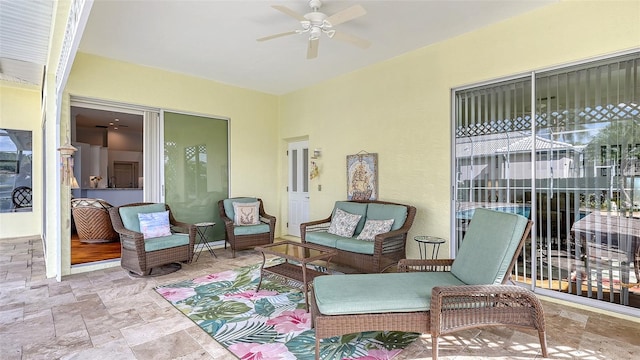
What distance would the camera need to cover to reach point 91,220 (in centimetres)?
597

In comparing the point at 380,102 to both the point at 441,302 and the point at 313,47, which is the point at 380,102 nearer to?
the point at 313,47

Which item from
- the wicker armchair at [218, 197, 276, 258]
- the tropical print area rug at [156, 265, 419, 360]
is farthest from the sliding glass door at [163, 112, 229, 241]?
the tropical print area rug at [156, 265, 419, 360]

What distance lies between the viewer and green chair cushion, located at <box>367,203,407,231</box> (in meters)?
4.28

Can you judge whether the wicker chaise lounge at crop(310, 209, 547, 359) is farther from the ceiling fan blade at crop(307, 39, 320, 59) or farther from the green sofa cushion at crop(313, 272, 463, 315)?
the ceiling fan blade at crop(307, 39, 320, 59)

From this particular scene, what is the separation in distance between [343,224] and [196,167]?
2.90 meters

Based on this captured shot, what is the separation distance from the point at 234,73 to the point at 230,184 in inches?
80.8

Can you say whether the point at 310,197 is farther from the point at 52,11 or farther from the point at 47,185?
the point at 52,11

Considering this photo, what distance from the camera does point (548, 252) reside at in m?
3.41

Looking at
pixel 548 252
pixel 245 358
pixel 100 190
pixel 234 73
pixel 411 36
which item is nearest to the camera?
pixel 245 358

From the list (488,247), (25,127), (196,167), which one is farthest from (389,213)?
(25,127)

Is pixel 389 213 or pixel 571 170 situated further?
pixel 389 213

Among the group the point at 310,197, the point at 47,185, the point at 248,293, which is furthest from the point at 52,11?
the point at 310,197

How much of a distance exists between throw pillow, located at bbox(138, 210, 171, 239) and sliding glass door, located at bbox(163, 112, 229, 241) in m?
0.85

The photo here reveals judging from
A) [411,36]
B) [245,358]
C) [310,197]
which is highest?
[411,36]
